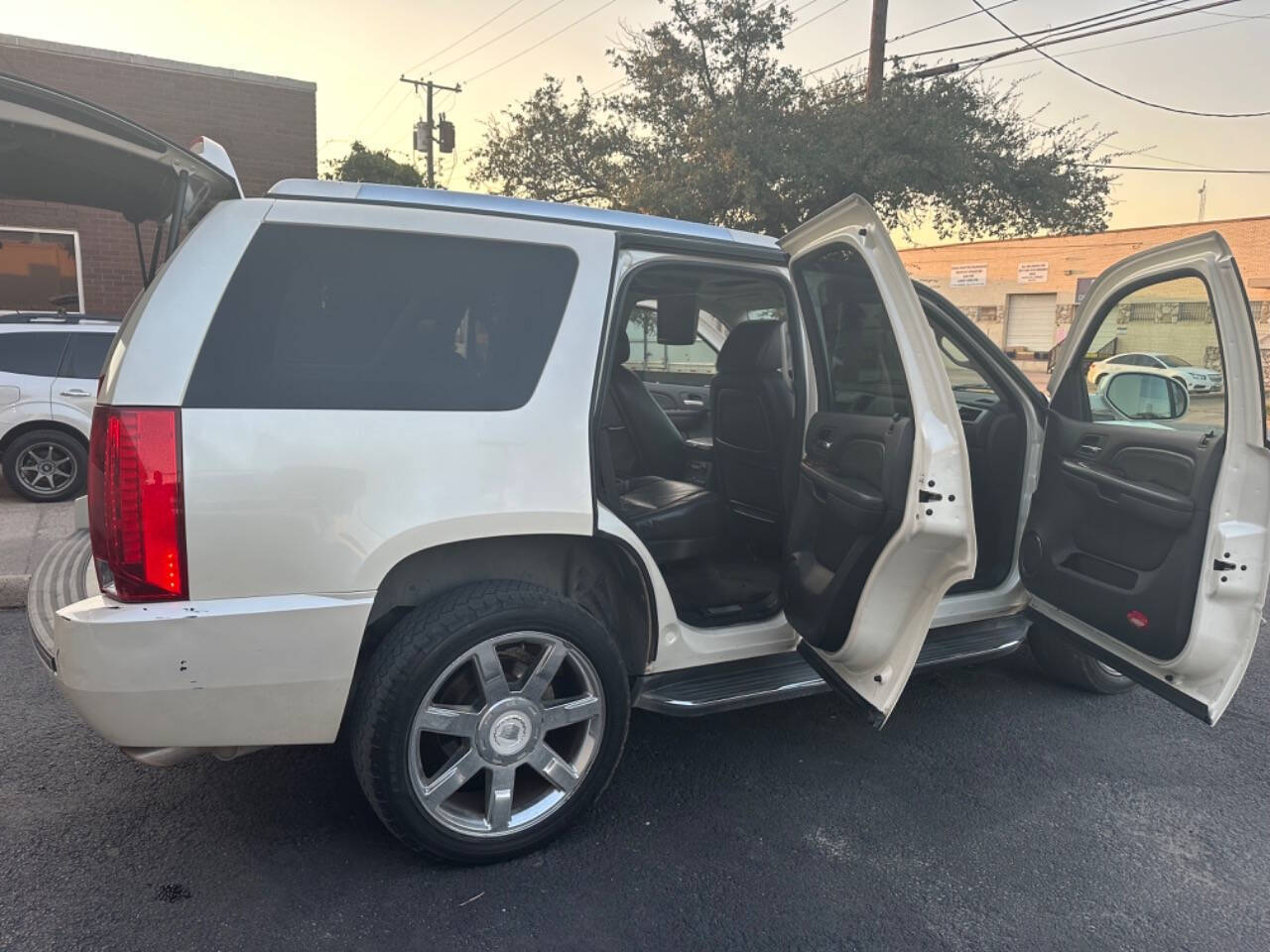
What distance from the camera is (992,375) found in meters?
3.45

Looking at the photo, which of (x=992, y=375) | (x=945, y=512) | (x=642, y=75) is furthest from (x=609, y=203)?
(x=945, y=512)

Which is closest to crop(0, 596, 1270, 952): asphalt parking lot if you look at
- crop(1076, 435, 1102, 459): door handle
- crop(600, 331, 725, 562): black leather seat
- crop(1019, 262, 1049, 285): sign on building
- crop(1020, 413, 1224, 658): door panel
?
crop(1020, 413, 1224, 658): door panel

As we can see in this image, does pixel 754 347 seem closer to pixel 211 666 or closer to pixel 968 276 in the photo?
pixel 211 666

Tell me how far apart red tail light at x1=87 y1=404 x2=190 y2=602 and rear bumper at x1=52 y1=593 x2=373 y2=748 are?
7 cm

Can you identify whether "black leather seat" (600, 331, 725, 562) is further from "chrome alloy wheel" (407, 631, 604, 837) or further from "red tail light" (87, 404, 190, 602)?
"red tail light" (87, 404, 190, 602)

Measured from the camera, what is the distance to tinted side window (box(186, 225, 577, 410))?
88.0 inches

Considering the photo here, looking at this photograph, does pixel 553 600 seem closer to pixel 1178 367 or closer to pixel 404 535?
pixel 404 535

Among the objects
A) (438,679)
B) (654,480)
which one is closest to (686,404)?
(654,480)

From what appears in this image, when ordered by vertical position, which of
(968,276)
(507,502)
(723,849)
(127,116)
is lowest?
(723,849)

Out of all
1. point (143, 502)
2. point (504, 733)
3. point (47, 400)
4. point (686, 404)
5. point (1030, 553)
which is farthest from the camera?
point (47, 400)

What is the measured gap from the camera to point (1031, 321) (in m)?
36.7

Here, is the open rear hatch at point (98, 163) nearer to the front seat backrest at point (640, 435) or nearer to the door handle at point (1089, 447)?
the front seat backrest at point (640, 435)

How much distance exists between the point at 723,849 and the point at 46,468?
7.16 metres

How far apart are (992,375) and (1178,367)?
0.67 meters
